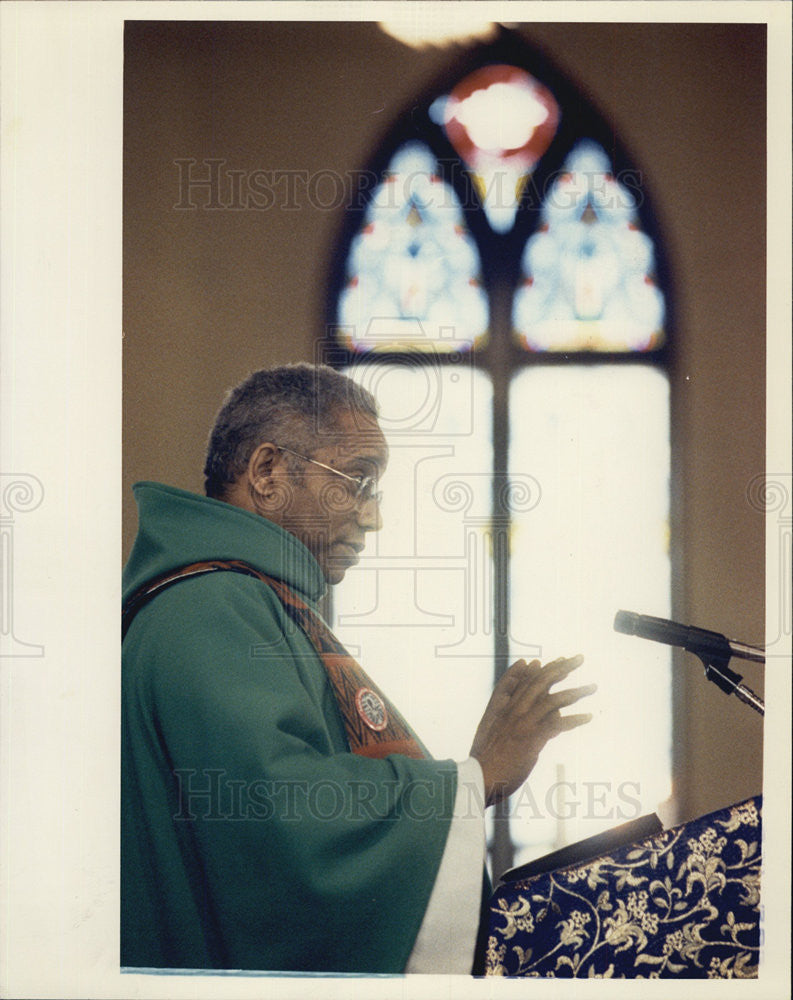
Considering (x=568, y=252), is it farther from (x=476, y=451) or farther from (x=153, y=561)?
(x=153, y=561)

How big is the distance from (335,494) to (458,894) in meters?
0.86

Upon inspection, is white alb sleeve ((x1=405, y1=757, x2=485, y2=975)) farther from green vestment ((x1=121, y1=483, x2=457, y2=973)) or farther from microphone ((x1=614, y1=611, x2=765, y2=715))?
microphone ((x1=614, y1=611, x2=765, y2=715))

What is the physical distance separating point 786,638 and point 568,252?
98 centimetres

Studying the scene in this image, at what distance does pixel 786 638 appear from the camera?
2.29 m

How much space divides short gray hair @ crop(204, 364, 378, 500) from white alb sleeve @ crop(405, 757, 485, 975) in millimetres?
792

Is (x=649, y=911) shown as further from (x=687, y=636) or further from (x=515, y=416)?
(x=515, y=416)

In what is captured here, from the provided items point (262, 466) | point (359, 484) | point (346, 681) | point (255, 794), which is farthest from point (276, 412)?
point (255, 794)

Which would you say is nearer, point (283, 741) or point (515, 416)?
point (283, 741)

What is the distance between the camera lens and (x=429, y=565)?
90.4 inches

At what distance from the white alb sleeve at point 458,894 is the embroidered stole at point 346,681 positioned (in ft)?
0.44

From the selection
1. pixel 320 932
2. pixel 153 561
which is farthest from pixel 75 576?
pixel 320 932

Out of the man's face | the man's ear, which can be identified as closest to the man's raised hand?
the man's face

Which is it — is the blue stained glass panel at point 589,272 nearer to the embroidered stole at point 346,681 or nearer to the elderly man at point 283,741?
the elderly man at point 283,741

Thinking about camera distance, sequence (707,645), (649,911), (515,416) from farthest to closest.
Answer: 1. (515,416)
2. (707,645)
3. (649,911)
